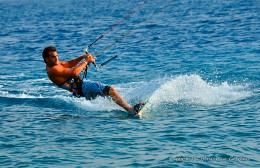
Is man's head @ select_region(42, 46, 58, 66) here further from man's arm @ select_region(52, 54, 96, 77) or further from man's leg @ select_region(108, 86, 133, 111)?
man's leg @ select_region(108, 86, 133, 111)

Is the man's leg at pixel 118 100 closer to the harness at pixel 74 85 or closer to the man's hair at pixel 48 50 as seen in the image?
the harness at pixel 74 85

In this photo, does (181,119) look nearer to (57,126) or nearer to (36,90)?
(57,126)

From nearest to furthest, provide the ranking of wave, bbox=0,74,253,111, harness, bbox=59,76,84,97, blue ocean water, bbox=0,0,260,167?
blue ocean water, bbox=0,0,260,167
harness, bbox=59,76,84,97
wave, bbox=0,74,253,111

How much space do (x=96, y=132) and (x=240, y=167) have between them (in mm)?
3537

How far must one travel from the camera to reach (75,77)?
12641 mm

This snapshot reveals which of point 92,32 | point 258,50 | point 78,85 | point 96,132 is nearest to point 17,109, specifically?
point 78,85

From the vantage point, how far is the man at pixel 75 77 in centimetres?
1210

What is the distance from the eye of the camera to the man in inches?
476

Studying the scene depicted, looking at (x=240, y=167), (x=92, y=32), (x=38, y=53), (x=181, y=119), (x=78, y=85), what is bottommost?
(x=240, y=167)

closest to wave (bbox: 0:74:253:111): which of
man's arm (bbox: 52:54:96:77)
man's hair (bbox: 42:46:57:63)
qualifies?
man's arm (bbox: 52:54:96:77)

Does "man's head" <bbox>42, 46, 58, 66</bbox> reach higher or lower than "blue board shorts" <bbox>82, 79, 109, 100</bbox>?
higher

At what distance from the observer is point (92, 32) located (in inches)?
1446

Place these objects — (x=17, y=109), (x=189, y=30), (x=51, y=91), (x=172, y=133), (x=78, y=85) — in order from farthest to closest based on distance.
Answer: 1. (x=189, y=30)
2. (x=51, y=91)
3. (x=17, y=109)
4. (x=78, y=85)
5. (x=172, y=133)

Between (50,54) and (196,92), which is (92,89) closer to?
(50,54)
